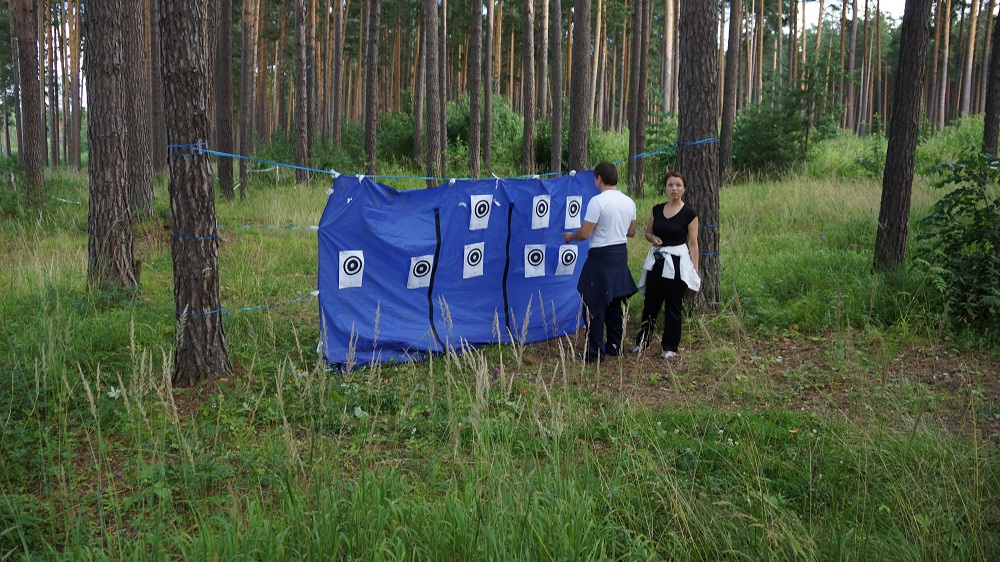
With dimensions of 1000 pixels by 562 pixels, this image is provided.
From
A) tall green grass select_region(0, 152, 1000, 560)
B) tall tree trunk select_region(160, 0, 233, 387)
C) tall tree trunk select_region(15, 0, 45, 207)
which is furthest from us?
tall tree trunk select_region(15, 0, 45, 207)

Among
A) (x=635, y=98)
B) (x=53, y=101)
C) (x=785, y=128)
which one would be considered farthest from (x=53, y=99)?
(x=785, y=128)

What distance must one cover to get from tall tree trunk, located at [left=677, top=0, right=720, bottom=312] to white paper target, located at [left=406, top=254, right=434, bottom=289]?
2.84 meters

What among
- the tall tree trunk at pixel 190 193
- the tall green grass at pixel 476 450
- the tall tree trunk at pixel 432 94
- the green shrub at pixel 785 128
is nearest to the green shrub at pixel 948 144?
the green shrub at pixel 785 128

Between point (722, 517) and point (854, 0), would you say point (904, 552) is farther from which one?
point (854, 0)

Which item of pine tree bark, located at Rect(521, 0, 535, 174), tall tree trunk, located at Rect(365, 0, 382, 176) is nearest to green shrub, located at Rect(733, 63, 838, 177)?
pine tree bark, located at Rect(521, 0, 535, 174)

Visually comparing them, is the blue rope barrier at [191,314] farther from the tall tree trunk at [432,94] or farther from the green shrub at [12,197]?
the tall tree trunk at [432,94]

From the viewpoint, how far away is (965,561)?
279 cm

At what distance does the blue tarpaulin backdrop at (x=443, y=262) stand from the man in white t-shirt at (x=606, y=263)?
0.25 meters

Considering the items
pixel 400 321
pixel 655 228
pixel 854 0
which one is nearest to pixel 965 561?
pixel 655 228

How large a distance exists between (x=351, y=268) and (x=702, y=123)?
3.88m

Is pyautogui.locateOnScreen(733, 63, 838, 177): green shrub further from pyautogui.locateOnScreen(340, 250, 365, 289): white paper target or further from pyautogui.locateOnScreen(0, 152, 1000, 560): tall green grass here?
pyautogui.locateOnScreen(340, 250, 365, 289): white paper target

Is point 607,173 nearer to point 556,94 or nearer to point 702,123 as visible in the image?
point 702,123

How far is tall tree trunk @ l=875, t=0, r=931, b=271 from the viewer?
7855 mm

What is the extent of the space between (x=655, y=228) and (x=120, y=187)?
18.6ft
